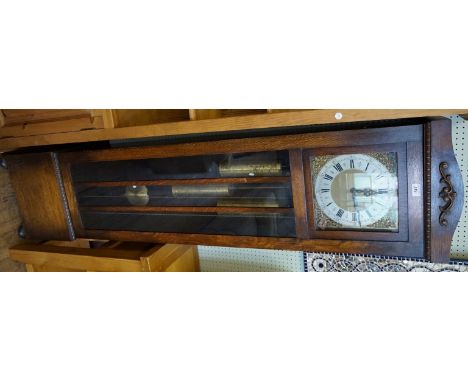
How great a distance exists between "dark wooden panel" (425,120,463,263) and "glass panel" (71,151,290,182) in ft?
1.12

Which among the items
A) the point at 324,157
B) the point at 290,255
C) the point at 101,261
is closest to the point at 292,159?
the point at 324,157

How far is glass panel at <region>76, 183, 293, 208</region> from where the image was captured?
1017 mm

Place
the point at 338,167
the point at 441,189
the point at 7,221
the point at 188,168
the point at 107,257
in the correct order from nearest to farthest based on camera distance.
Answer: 1. the point at 441,189
2. the point at 338,167
3. the point at 188,168
4. the point at 107,257
5. the point at 7,221

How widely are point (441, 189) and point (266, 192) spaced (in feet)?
1.42

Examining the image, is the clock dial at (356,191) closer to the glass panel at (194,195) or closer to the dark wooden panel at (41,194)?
the glass panel at (194,195)

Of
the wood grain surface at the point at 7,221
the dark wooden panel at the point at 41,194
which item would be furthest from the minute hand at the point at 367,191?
the wood grain surface at the point at 7,221

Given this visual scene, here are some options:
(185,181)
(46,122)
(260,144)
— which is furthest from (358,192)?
(46,122)

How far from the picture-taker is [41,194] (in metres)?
1.25

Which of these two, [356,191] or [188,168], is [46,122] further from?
[356,191]

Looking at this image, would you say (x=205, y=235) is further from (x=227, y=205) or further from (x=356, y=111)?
(x=356, y=111)

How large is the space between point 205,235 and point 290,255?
1.23 feet

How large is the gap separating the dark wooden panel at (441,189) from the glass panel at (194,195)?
13.5 inches

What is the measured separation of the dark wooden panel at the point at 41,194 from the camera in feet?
Result: 3.99

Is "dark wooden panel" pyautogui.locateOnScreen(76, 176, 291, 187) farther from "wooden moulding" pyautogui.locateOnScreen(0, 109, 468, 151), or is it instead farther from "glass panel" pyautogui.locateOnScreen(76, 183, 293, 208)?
"wooden moulding" pyautogui.locateOnScreen(0, 109, 468, 151)
